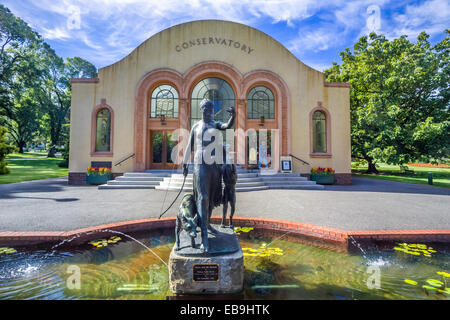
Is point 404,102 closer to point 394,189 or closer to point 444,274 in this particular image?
point 394,189

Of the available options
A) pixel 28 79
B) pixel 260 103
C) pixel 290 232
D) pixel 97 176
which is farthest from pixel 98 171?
pixel 28 79

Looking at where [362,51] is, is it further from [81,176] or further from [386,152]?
[81,176]

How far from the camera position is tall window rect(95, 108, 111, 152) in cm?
1369

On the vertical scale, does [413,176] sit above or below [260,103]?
below

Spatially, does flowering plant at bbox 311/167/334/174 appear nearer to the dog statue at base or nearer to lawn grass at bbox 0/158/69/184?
the dog statue at base

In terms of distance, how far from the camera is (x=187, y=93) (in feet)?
44.8

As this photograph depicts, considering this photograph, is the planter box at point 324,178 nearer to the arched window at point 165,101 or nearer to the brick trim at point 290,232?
the brick trim at point 290,232

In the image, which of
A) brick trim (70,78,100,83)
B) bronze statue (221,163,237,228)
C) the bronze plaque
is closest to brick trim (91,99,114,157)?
Result: brick trim (70,78,100,83)

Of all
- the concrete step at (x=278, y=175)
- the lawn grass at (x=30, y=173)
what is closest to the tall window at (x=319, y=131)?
the concrete step at (x=278, y=175)

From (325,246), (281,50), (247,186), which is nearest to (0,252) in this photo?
(325,246)

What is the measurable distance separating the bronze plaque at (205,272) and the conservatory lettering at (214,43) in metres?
14.0

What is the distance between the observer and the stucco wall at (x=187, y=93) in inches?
527

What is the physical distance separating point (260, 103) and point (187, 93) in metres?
4.71

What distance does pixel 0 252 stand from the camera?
Answer: 3.60 m
